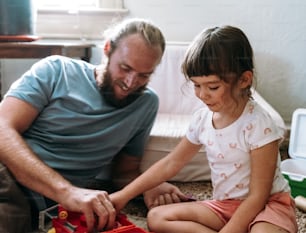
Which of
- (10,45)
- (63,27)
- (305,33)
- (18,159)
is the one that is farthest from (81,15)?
(305,33)

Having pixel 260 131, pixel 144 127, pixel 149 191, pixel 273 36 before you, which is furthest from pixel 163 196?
pixel 273 36

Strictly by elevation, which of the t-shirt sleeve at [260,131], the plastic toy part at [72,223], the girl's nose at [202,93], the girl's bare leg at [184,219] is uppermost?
the girl's nose at [202,93]

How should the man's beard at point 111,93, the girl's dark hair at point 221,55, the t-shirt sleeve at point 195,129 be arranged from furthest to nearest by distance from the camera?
the man's beard at point 111,93 → the t-shirt sleeve at point 195,129 → the girl's dark hair at point 221,55

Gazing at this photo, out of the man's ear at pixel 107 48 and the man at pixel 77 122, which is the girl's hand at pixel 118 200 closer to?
the man at pixel 77 122

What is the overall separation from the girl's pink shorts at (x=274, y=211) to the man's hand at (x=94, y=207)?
0.18 m

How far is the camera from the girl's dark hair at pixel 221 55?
61 cm

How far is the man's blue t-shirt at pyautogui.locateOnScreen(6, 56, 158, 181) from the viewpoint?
0.81m

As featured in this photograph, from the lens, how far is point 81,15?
92 cm

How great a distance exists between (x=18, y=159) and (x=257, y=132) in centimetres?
42

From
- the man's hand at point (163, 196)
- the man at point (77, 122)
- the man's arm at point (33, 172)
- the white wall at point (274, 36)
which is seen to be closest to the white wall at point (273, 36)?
the white wall at point (274, 36)

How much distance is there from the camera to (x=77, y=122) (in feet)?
2.71

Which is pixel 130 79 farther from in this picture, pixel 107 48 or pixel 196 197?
pixel 196 197

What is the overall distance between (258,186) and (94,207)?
0.86ft

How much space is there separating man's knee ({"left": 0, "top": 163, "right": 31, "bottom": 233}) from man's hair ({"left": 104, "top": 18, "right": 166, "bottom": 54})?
31cm
